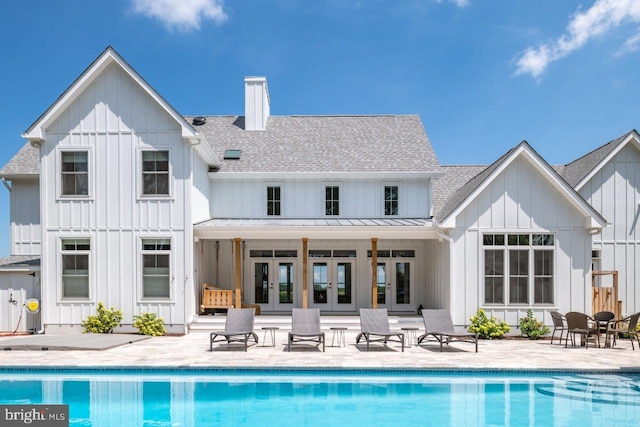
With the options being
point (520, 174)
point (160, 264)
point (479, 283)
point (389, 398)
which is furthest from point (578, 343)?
point (160, 264)

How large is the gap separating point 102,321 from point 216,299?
379cm

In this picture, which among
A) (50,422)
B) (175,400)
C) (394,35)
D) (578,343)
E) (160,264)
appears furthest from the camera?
(394,35)

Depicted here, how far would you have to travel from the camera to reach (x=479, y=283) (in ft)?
43.2

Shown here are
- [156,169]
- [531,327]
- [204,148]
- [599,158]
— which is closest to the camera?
[531,327]

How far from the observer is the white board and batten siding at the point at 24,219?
53.7 feet

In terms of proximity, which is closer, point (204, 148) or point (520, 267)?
point (520, 267)

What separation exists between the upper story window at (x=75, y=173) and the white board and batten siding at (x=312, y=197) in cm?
469

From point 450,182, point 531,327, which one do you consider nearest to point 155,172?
point 450,182

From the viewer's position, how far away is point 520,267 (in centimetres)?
1326

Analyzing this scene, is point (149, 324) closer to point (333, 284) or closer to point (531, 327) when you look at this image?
point (333, 284)

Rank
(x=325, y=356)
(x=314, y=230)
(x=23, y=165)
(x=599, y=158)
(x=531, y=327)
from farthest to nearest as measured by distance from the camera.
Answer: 1. (x=23, y=165)
2. (x=599, y=158)
3. (x=314, y=230)
4. (x=531, y=327)
5. (x=325, y=356)

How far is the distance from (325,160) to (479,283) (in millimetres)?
7887

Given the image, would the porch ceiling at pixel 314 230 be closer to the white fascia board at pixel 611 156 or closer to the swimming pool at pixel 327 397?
the swimming pool at pixel 327 397

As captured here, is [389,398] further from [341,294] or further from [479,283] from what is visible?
[341,294]
